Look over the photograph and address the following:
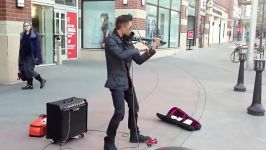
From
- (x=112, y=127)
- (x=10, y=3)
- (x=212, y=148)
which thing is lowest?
(x=212, y=148)

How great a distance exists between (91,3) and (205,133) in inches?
500

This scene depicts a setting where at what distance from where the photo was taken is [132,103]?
16.4ft

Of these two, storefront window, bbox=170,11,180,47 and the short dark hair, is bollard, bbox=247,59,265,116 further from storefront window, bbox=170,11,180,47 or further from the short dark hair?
storefront window, bbox=170,11,180,47

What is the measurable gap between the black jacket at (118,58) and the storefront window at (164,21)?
13006 mm

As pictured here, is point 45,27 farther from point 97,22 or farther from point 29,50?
point 29,50

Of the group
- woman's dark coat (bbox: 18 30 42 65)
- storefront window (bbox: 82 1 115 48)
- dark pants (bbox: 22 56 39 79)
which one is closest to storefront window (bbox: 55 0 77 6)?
storefront window (bbox: 82 1 115 48)

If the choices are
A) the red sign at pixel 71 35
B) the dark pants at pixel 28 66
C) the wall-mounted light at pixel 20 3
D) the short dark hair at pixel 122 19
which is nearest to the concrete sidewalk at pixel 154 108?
the dark pants at pixel 28 66

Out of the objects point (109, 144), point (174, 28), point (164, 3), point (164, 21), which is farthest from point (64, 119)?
point (174, 28)

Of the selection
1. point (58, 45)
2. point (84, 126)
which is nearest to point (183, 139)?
point (84, 126)

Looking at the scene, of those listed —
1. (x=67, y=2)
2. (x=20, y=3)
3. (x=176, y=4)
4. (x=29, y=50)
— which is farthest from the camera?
(x=176, y=4)

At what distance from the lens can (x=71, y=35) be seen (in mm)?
16469

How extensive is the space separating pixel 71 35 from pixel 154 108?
9.92 meters

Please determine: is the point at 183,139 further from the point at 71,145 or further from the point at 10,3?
the point at 10,3

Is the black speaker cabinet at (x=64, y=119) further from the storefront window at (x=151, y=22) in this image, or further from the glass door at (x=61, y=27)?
the storefront window at (x=151, y=22)
